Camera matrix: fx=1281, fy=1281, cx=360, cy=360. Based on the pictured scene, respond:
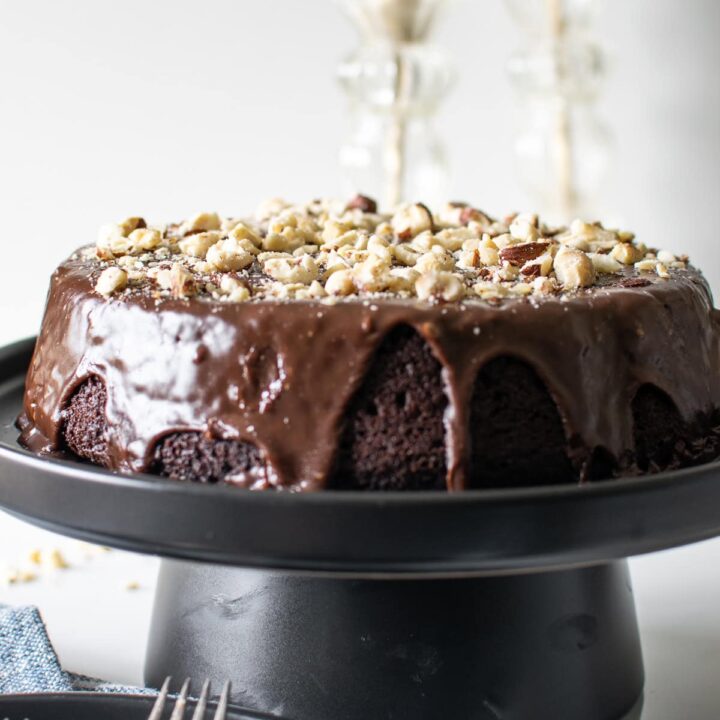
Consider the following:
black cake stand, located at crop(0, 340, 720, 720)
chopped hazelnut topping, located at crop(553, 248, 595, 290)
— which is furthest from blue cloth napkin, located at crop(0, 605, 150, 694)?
chopped hazelnut topping, located at crop(553, 248, 595, 290)

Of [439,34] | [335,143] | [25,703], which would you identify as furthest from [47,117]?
[25,703]

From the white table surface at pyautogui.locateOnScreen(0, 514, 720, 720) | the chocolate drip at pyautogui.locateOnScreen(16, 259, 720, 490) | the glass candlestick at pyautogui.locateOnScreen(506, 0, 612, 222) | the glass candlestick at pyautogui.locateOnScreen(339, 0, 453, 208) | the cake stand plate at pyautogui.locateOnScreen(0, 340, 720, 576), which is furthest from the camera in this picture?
the glass candlestick at pyautogui.locateOnScreen(506, 0, 612, 222)

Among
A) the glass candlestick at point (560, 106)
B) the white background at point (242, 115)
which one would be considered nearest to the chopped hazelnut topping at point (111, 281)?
the white background at point (242, 115)

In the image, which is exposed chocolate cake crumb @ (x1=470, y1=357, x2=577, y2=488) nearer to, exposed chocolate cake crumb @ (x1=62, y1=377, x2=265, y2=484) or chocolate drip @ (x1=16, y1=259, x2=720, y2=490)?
chocolate drip @ (x1=16, y1=259, x2=720, y2=490)

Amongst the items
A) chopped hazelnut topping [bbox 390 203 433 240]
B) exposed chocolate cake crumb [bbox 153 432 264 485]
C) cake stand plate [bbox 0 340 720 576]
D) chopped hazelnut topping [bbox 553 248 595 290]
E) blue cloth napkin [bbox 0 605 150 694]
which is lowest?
blue cloth napkin [bbox 0 605 150 694]

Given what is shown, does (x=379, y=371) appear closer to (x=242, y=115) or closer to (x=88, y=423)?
(x=88, y=423)

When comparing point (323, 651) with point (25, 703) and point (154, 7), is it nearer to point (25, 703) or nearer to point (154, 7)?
point (25, 703)

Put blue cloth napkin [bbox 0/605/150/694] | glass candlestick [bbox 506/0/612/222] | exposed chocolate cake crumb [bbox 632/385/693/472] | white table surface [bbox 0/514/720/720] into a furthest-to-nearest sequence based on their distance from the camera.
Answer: glass candlestick [bbox 506/0/612/222]
white table surface [bbox 0/514/720/720]
blue cloth napkin [bbox 0/605/150/694]
exposed chocolate cake crumb [bbox 632/385/693/472]
